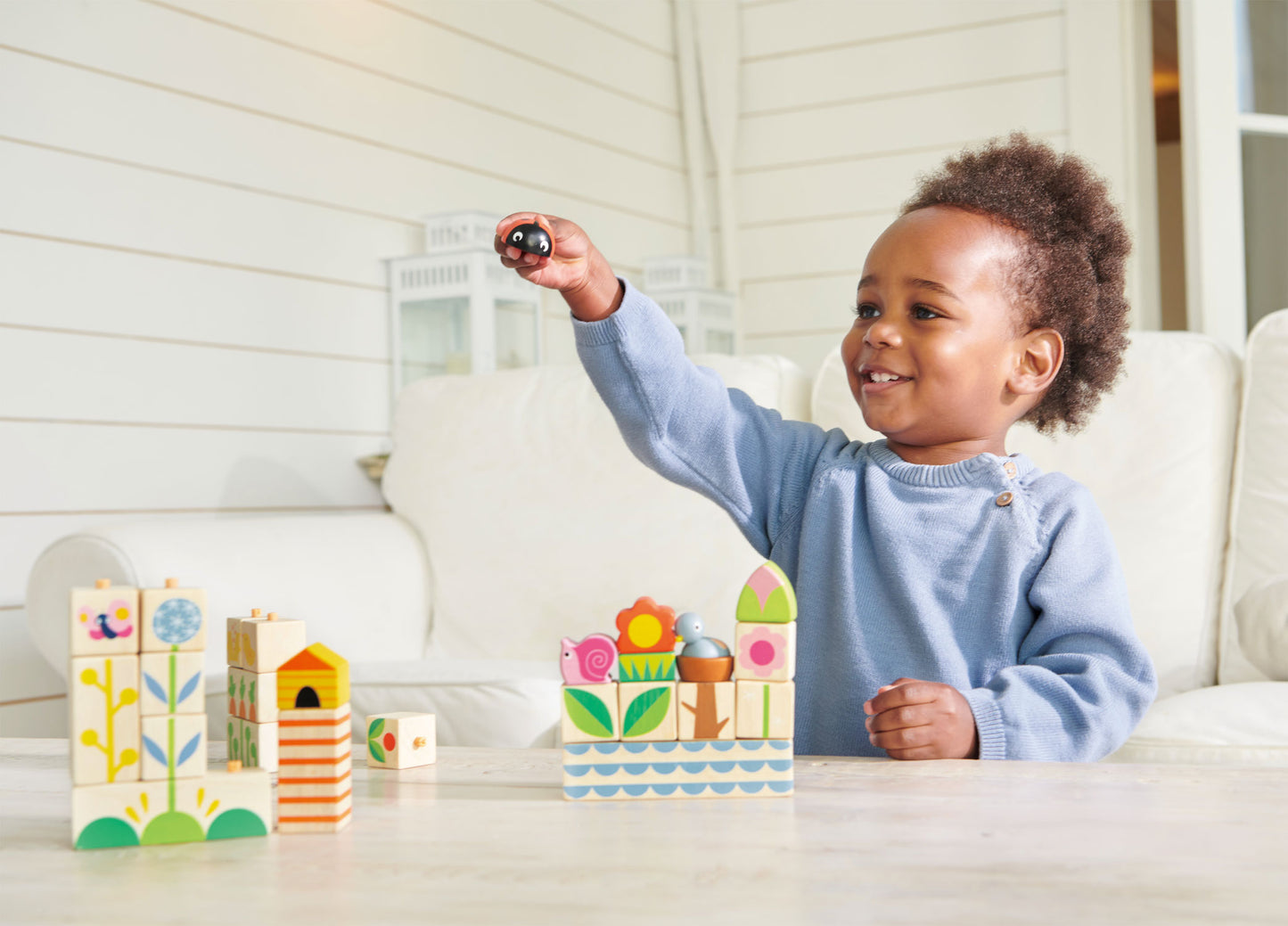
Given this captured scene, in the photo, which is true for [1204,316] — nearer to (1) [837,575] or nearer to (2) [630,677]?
(1) [837,575]

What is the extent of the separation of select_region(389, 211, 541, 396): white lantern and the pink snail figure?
166cm

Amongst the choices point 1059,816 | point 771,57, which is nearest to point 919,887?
point 1059,816

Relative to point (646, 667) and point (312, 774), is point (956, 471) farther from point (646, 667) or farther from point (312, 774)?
point (312, 774)

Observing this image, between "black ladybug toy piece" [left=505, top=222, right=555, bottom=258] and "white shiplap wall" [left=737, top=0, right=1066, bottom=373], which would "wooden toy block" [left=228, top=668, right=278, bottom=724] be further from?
"white shiplap wall" [left=737, top=0, right=1066, bottom=373]

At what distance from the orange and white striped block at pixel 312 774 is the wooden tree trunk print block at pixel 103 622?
0.09m

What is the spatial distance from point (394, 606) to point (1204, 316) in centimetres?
152

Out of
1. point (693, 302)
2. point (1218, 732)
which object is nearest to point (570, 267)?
point (1218, 732)

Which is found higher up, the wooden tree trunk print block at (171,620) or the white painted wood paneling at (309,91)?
the white painted wood paneling at (309,91)

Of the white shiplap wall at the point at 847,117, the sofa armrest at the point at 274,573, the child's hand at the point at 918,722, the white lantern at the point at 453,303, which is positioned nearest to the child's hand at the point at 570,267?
the child's hand at the point at 918,722

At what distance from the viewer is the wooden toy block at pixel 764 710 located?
24.8 inches

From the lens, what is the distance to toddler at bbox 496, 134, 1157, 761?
2.89ft

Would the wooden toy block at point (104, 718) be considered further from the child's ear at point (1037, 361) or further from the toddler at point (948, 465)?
the child's ear at point (1037, 361)

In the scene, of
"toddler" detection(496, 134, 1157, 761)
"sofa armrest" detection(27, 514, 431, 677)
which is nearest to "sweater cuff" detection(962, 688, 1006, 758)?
"toddler" detection(496, 134, 1157, 761)

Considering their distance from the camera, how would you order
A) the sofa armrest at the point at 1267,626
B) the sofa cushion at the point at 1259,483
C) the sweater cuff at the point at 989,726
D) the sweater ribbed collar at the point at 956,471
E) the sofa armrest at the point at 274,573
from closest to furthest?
the sweater cuff at the point at 989,726 → the sweater ribbed collar at the point at 956,471 → the sofa armrest at the point at 1267,626 → the sofa armrest at the point at 274,573 → the sofa cushion at the point at 1259,483
